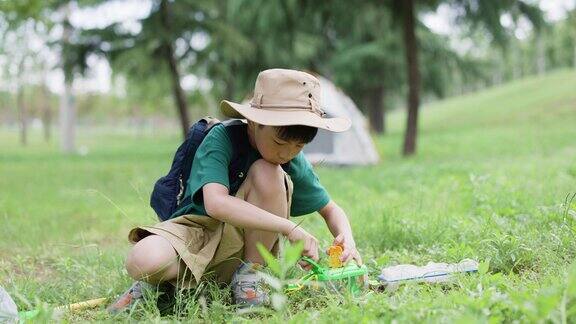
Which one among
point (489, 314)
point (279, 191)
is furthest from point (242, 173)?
point (489, 314)

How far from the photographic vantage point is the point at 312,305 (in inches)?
90.9

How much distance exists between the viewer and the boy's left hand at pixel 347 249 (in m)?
2.39

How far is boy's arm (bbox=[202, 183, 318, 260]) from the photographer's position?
2.22 metres

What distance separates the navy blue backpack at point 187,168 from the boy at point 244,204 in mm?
12

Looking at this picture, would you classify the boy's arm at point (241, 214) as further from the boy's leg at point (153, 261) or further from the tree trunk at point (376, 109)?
the tree trunk at point (376, 109)

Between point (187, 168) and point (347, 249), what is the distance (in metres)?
0.69

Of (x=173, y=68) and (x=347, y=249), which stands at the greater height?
(x=173, y=68)

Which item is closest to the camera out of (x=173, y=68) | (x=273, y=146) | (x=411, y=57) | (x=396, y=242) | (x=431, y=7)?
(x=273, y=146)

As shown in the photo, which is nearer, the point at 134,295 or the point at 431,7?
the point at 134,295

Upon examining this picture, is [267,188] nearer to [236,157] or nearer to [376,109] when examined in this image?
[236,157]

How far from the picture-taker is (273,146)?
7.61 feet

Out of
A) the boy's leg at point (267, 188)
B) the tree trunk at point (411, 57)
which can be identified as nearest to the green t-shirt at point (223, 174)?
the boy's leg at point (267, 188)

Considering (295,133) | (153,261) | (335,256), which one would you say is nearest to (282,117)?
(295,133)

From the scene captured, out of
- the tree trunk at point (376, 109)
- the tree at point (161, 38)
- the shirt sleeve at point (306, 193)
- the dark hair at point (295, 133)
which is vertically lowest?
the tree trunk at point (376, 109)
